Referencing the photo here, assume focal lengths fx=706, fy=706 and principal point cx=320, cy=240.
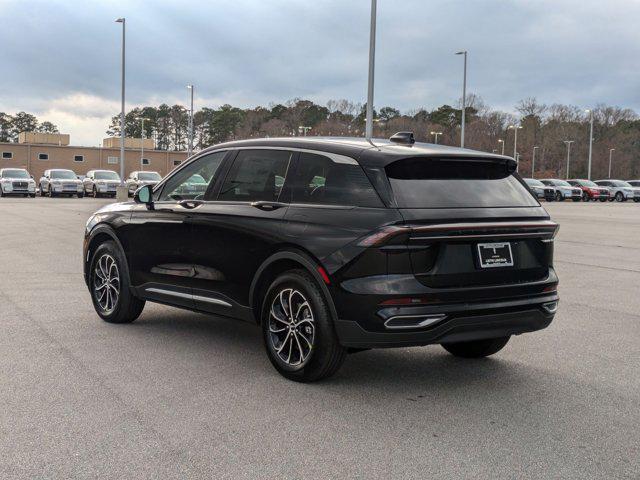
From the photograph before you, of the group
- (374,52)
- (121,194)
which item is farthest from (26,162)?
(374,52)

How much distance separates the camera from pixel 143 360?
5.62 metres

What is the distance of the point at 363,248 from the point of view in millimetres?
4531

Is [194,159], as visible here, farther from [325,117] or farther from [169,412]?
[325,117]

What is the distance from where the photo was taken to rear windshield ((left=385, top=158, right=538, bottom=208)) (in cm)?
469

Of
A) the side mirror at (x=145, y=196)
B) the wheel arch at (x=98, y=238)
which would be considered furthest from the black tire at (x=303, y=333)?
the wheel arch at (x=98, y=238)

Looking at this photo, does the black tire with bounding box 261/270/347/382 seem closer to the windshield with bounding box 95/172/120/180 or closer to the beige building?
the windshield with bounding box 95/172/120/180

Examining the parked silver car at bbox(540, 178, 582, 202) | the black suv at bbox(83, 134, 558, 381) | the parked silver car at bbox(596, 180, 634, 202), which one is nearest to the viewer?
the black suv at bbox(83, 134, 558, 381)

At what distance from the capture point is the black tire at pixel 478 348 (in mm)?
5750

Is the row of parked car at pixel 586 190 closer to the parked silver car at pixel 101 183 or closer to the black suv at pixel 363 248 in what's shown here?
the parked silver car at pixel 101 183

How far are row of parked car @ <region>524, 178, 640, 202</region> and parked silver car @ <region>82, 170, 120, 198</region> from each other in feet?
102

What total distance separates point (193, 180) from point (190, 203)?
40 centimetres

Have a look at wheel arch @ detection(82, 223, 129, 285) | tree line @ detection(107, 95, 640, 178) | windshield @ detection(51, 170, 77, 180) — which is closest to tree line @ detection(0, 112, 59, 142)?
tree line @ detection(107, 95, 640, 178)

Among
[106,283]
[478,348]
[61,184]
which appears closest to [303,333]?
[478,348]

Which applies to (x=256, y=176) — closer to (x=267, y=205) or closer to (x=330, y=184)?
(x=267, y=205)
